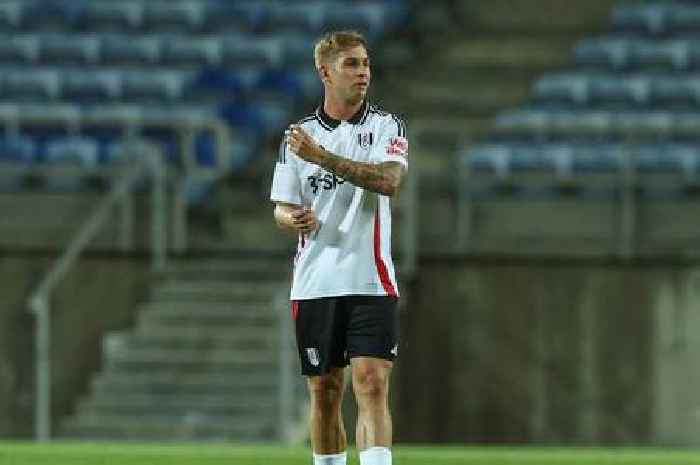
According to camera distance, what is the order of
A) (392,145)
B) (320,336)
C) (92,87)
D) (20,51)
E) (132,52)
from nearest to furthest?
(392,145)
(320,336)
(92,87)
(132,52)
(20,51)

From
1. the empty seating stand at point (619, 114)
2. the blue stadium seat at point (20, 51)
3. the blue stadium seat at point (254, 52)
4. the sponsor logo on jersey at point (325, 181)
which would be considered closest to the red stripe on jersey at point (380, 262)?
the sponsor logo on jersey at point (325, 181)

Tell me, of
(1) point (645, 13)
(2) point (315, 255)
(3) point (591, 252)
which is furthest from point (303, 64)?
(2) point (315, 255)

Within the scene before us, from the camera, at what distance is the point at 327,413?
27.2ft

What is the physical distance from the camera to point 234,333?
15375 millimetres

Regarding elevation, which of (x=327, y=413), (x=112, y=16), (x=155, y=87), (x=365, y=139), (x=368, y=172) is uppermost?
(x=112, y=16)

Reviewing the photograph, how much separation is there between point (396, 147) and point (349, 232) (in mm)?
354

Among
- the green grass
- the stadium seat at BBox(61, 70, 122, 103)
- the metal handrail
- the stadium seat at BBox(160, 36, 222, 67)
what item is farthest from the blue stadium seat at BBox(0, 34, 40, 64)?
the green grass

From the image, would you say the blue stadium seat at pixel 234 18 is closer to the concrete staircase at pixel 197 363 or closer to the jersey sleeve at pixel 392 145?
the concrete staircase at pixel 197 363

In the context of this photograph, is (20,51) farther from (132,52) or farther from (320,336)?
(320,336)

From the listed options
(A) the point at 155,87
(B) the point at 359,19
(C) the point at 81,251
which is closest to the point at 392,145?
(C) the point at 81,251

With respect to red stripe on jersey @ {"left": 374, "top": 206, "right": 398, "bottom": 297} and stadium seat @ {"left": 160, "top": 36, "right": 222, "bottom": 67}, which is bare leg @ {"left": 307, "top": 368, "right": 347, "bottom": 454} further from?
stadium seat @ {"left": 160, "top": 36, "right": 222, "bottom": 67}

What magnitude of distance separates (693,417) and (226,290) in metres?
3.34

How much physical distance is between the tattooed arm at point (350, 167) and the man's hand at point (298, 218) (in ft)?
0.75

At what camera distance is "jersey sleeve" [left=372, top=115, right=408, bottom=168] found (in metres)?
7.95
